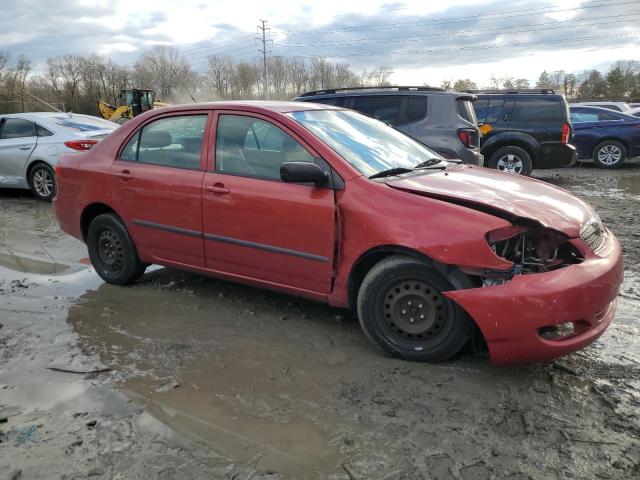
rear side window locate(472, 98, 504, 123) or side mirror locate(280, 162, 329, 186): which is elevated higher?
rear side window locate(472, 98, 504, 123)

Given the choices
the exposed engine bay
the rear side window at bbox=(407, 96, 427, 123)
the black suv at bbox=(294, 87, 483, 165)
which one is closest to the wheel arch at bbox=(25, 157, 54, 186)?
the black suv at bbox=(294, 87, 483, 165)

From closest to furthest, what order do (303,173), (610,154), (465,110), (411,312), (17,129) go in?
1. (411,312)
2. (303,173)
3. (465,110)
4. (17,129)
5. (610,154)

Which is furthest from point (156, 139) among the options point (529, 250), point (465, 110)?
point (465, 110)

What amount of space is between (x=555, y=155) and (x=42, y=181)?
9627mm

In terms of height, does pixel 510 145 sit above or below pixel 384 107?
below

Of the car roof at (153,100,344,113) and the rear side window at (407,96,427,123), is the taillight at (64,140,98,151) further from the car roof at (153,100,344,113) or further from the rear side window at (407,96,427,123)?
A: the rear side window at (407,96,427,123)

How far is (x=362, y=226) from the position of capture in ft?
11.1

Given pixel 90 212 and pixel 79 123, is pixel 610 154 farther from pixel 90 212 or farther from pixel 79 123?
pixel 90 212

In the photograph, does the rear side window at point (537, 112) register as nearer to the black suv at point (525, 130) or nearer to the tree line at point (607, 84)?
the black suv at point (525, 130)

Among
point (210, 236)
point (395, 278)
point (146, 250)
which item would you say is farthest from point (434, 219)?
point (146, 250)

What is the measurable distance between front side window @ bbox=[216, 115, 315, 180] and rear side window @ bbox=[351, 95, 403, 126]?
4279mm

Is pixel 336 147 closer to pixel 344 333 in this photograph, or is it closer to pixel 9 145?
pixel 344 333

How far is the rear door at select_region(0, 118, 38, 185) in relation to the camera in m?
9.20

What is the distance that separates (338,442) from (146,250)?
2.71 meters
